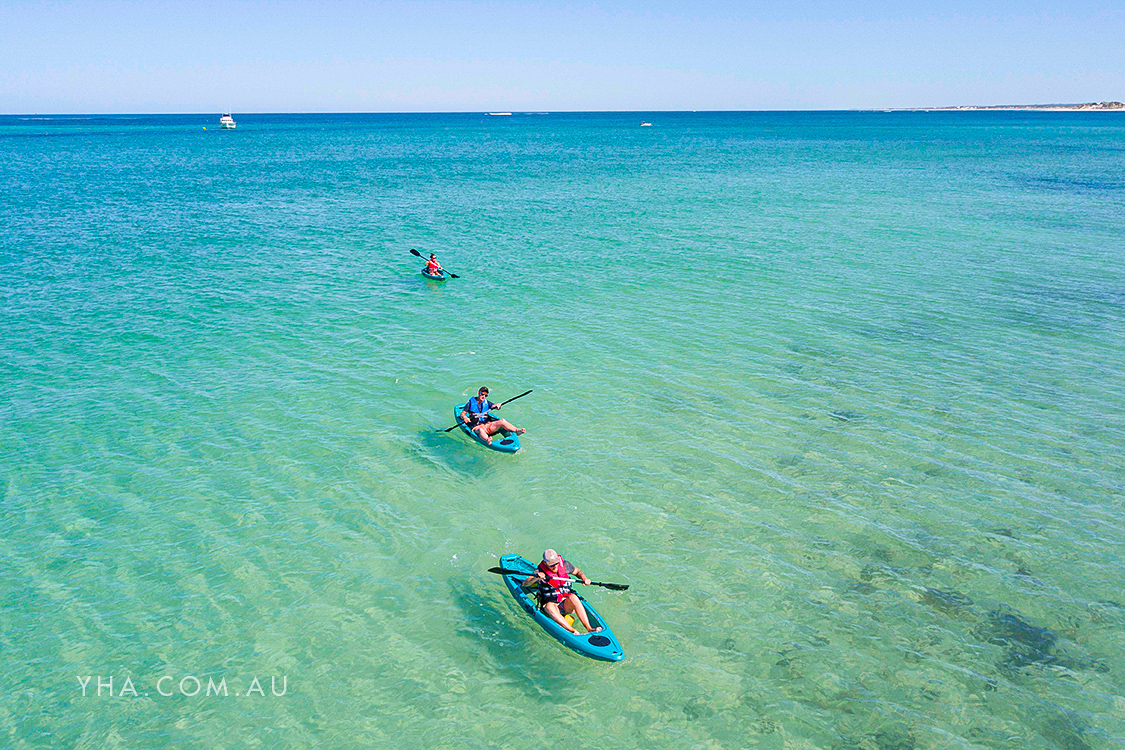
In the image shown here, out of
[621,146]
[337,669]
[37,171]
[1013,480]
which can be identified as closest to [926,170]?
[621,146]

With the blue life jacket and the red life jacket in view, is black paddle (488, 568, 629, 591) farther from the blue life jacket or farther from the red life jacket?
the blue life jacket

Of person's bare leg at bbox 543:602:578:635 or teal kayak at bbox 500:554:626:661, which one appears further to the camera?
person's bare leg at bbox 543:602:578:635

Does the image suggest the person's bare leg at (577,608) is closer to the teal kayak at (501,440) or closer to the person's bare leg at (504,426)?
the teal kayak at (501,440)

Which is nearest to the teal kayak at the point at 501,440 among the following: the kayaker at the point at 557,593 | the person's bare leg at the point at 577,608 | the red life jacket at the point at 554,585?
the kayaker at the point at 557,593

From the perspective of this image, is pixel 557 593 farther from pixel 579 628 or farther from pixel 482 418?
pixel 482 418

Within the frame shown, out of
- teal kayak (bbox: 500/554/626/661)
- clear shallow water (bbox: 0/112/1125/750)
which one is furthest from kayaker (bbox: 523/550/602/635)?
clear shallow water (bbox: 0/112/1125/750)

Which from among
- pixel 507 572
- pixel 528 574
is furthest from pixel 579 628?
pixel 507 572

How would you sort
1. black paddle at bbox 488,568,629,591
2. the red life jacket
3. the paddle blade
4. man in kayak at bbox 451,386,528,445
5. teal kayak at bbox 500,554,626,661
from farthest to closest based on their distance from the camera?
1. man in kayak at bbox 451,386,528,445
2. the paddle blade
3. black paddle at bbox 488,568,629,591
4. the red life jacket
5. teal kayak at bbox 500,554,626,661
